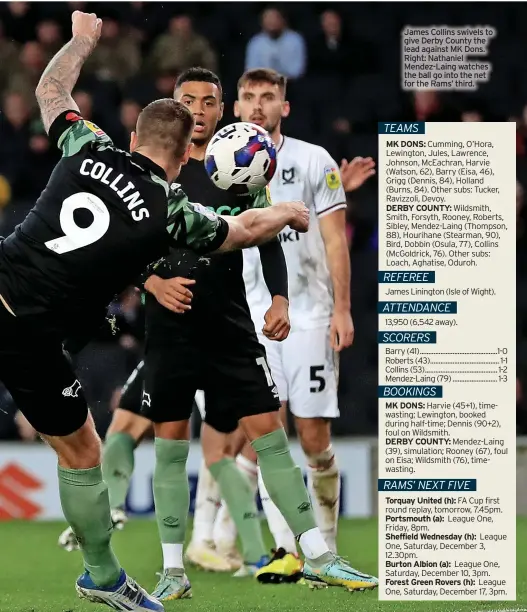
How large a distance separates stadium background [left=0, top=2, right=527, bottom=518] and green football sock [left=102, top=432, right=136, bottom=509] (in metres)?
1.50

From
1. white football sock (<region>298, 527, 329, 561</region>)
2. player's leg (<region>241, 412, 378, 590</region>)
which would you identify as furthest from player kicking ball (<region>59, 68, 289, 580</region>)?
white football sock (<region>298, 527, 329, 561</region>)

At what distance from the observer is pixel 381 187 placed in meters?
4.83

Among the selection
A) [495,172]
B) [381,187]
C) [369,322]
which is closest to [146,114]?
[381,187]

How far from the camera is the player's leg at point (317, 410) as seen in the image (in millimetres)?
6082

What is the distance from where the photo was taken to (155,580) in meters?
5.95

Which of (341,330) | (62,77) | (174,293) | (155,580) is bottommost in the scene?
(155,580)

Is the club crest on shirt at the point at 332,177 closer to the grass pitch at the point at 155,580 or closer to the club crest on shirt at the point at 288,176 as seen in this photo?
the club crest on shirt at the point at 288,176

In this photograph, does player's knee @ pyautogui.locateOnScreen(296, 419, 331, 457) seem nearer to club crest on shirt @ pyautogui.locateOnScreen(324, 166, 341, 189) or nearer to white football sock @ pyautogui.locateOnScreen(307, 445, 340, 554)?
white football sock @ pyautogui.locateOnScreen(307, 445, 340, 554)

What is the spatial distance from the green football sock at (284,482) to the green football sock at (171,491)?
0.34 metres

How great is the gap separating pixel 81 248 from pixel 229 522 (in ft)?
8.80

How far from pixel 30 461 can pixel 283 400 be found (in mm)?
2817

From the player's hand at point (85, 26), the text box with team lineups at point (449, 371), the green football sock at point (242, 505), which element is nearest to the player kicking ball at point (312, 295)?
the green football sock at point (242, 505)

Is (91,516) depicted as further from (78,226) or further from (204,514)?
(204,514)

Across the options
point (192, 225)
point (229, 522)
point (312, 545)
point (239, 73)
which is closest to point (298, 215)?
point (192, 225)
